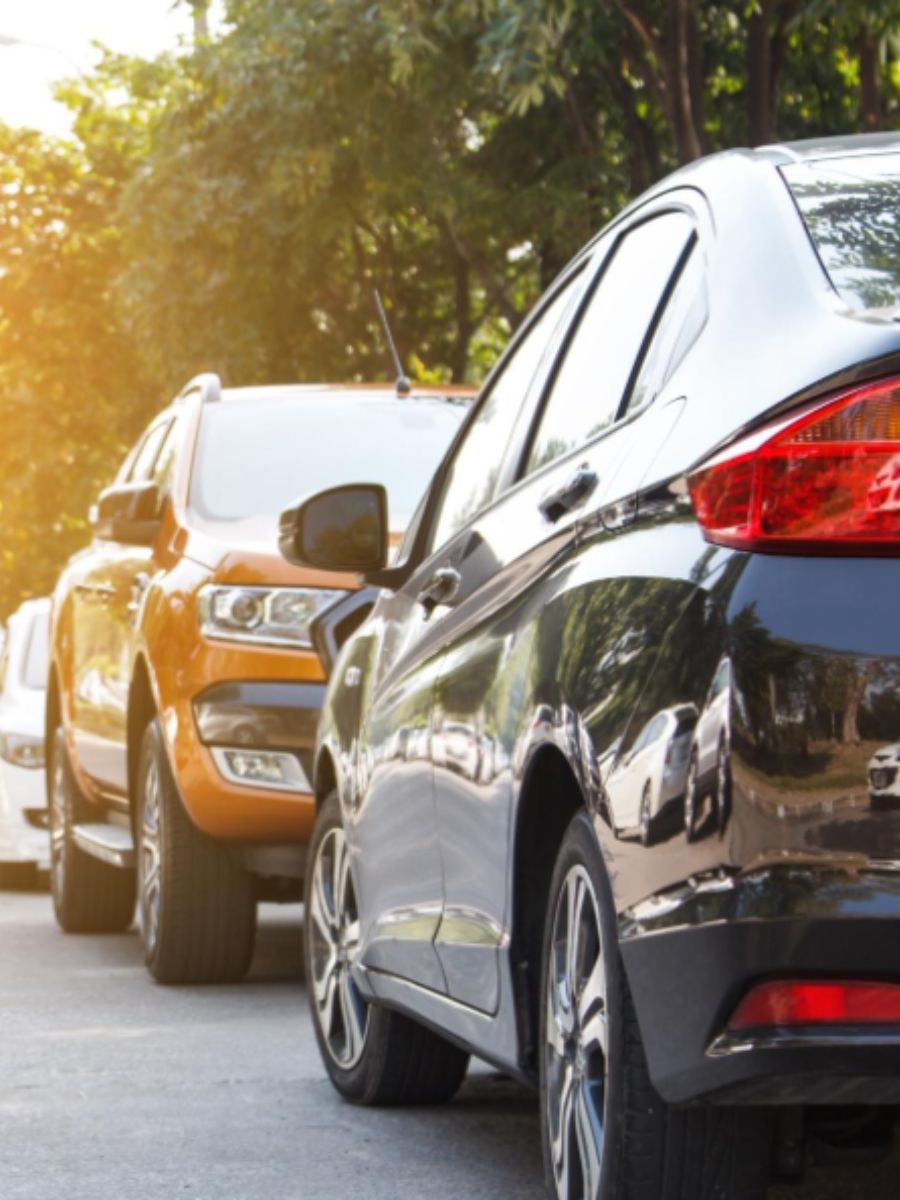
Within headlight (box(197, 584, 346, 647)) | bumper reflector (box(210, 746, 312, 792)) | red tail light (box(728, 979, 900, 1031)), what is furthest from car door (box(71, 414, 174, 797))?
red tail light (box(728, 979, 900, 1031))

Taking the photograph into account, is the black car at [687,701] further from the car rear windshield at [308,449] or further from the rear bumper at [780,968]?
the car rear windshield at [308,449]

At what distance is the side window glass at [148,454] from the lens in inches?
405

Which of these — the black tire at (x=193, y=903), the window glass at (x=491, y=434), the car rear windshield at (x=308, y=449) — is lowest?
the black tire at (x=193, y=903)

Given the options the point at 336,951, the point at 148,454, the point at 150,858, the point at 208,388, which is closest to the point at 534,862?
the point at 336,951

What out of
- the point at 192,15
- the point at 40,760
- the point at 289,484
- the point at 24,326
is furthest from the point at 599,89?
the point at 24,326

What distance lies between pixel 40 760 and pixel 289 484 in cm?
609

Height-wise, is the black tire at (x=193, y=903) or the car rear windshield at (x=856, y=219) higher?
the car rear windshield at (x=856, y=219)

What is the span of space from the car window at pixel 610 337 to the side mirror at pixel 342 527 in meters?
1.08

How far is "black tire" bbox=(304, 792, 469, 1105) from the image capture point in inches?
234

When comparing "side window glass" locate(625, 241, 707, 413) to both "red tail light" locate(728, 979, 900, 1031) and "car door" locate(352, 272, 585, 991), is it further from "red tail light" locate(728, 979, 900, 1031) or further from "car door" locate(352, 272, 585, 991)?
"red tail light" locate(728, 979, 900, 1031)

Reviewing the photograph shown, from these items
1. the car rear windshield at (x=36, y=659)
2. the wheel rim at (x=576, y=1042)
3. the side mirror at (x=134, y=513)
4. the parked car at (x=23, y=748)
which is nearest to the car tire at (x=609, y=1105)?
the wheel rim at (x=576, y=1042)

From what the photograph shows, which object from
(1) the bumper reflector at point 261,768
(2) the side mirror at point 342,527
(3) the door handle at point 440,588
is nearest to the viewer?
(3) the door handle at point 440,588

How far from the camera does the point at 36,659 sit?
15.8 metres

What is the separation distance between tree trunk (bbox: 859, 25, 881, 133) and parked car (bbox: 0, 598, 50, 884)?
5406 mm
